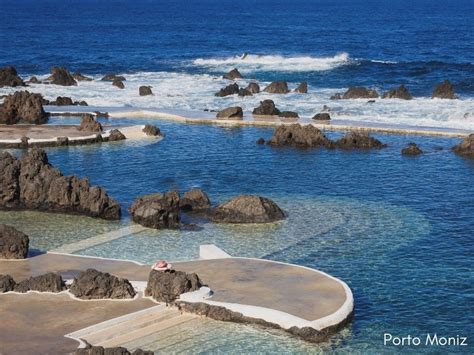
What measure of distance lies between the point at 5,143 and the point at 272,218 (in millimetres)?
21952

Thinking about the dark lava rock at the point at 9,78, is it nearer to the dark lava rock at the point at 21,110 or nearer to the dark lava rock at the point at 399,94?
the dark lava rock at the point at 21,110

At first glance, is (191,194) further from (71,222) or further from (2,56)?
(2,56)

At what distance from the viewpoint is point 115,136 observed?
61250mm

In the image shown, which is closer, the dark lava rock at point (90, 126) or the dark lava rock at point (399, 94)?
the dark lava rock at point (90, 126)

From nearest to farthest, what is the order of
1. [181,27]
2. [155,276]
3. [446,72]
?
1. [155,276]
2. [446,72]
3. [181,27]

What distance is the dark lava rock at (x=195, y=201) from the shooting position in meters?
44.6

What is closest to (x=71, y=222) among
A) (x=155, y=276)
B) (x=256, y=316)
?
(x=155, y=276)

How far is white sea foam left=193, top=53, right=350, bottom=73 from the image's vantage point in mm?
108756

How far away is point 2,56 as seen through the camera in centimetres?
12019

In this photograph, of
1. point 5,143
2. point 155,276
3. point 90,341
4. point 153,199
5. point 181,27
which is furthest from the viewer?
point 181,27

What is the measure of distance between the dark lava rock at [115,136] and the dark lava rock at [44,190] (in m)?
14.7

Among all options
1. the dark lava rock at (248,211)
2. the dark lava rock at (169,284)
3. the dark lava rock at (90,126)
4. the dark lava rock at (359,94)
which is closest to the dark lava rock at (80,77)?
the dark lava rock at (359,94)

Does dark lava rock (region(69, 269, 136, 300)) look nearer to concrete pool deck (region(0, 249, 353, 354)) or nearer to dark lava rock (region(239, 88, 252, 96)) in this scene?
concrete pool deck (region(0, 249, 353, 354))

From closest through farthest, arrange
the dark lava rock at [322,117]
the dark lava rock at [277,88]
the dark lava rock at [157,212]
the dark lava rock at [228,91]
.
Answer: the dark lava rock at [157,212] < the dark lava rock at [322,117] < the dark lava rock at [228,91] < the dark lava rock at [277,88]
